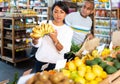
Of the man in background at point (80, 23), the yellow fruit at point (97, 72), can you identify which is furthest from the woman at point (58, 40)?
the man in background at point (80, 23)

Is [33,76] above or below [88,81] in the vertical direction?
above

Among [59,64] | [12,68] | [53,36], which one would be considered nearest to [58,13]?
[53,36]

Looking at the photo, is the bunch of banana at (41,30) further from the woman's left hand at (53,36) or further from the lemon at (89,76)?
the lemon at (89,76)

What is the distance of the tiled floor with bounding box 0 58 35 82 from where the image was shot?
17.8 feet

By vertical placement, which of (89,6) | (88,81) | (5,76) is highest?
(89,6)

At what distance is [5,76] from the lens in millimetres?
5344

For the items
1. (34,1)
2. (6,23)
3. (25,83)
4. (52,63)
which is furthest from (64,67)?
(34,1)

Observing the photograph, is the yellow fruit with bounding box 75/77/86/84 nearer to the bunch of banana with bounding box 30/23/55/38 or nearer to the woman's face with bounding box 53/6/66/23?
the bunch of banana with bounding box 30/23/55/38

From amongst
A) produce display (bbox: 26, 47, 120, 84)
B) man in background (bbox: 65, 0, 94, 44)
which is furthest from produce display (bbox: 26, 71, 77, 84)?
man in background (bbox: 65, 0, 94, 44)

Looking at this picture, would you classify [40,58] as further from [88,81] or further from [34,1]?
[34,1]

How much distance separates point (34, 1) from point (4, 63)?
531 cm

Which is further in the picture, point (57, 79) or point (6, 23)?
point (6, 23)

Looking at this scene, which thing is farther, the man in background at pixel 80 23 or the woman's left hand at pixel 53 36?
the man in background at pixel 80 23

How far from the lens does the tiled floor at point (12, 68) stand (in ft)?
17.8
